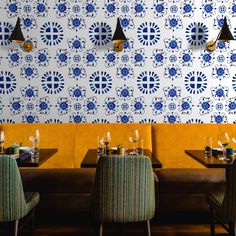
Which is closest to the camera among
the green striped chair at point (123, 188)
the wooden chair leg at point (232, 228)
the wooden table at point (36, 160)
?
the green striped chair at point (123, 188)

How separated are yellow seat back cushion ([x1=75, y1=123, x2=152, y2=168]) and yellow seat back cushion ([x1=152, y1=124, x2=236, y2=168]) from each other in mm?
102

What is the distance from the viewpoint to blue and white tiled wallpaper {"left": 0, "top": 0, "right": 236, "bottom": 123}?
434cm

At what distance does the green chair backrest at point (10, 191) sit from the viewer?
241cm

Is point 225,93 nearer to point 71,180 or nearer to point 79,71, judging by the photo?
point 79,71

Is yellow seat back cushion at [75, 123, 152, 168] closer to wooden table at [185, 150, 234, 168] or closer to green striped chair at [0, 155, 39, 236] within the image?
wooden table at [185, 150, 234, 168]

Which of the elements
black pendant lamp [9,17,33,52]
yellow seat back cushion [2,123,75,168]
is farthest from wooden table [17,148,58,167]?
black pendant lamp [9,17,33,52]

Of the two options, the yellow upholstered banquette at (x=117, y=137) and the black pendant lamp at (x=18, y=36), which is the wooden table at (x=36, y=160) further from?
the black pendant lamp at (x=18, y=36)

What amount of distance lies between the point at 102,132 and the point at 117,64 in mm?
797

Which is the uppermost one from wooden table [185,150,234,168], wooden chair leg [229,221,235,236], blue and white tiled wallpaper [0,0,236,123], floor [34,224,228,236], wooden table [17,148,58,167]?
blue and white tiled wallpaper [0,0,236,123]

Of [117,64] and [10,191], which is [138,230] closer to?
[10,191]

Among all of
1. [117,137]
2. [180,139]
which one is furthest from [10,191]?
[180,139]

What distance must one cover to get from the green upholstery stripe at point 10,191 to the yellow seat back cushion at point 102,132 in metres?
1.69

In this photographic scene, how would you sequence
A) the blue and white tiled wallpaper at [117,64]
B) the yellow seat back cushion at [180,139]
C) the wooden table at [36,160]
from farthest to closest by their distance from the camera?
the blue and white tiled wallpaper at [117,64] → the yellow seat back cushion at [180,139] → the wooden table at [36,160]

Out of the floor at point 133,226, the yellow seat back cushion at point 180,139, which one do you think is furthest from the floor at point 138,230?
the yellow seat back cushion at point 180,139
